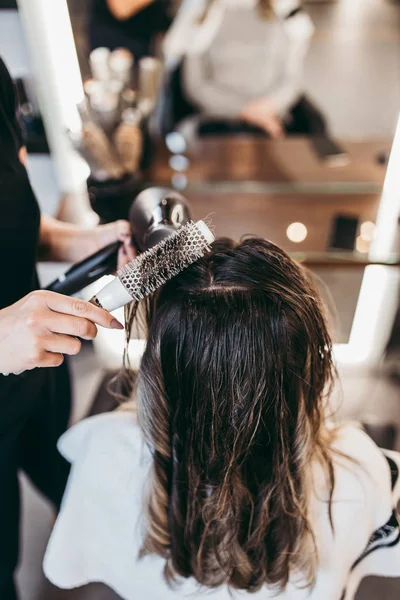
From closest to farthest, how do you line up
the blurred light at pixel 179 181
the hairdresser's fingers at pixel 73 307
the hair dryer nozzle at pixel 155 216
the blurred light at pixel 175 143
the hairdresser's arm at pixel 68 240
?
the hairdresser's fingers at pixel 73 307 → the hair dryer nozzle at pixel 155 216 → the hairdresser's arm at pixel 68 240 → the blurred light at pixel 179 181 → the blurred light at pixel 175 143

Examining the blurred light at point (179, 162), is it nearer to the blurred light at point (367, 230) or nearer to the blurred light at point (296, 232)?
the blurred light at point (296, 232)

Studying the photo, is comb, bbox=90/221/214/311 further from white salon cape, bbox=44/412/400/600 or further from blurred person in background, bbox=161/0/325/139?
blurred person in background, bbox=161/0/325/139

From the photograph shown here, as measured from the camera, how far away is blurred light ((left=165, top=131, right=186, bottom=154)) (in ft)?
4.40

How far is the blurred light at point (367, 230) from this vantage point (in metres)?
1.11

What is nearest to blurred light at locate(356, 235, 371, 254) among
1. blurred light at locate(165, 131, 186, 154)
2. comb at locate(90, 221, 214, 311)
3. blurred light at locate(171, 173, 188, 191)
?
blurred light at locate(171, 173, 188, 191)

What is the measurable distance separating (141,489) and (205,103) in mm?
1387

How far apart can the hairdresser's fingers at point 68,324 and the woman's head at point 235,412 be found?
0.09 m

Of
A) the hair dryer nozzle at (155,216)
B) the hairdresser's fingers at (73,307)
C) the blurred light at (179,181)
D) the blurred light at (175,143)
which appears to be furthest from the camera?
the blurred light at (175,143)

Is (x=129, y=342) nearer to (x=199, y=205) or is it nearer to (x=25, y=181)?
(x=25, y=181)

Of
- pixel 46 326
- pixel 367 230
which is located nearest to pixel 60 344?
pixel 46 326

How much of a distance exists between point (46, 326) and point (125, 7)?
4.39ft

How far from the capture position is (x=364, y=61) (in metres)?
2.31

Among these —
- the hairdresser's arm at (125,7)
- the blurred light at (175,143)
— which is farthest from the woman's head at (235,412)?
the hairdresser's arm at (125,7)

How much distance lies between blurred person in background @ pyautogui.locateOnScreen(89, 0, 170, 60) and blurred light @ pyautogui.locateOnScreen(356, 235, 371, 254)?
34.1 inches
